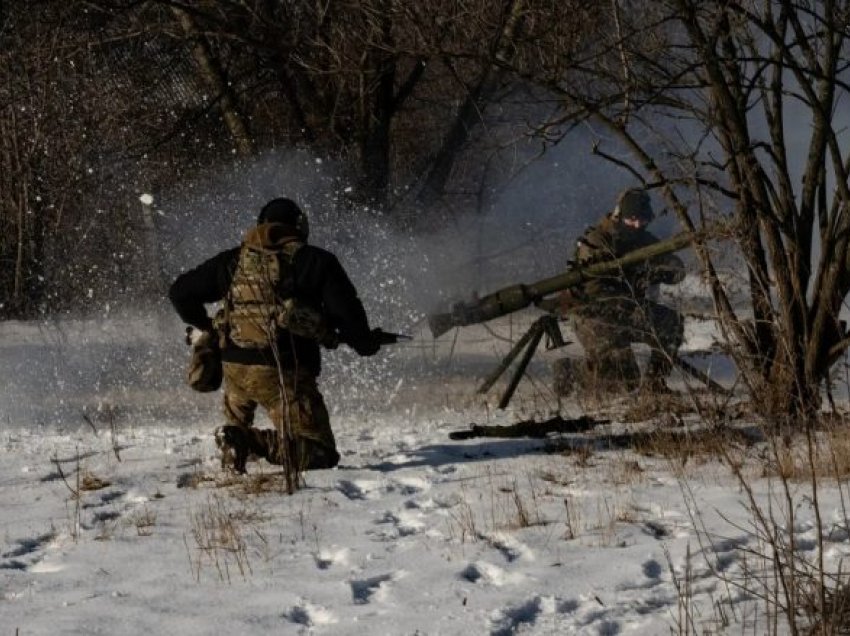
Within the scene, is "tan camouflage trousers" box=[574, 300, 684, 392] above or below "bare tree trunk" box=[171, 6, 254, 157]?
below

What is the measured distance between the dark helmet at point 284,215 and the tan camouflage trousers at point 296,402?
0.77 meters

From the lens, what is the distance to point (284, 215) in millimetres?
6199

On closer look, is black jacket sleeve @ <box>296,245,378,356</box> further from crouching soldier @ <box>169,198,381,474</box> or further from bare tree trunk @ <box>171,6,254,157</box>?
bare tree trunk @ <box>171,6,254,157</box>

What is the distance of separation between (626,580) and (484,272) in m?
20.3

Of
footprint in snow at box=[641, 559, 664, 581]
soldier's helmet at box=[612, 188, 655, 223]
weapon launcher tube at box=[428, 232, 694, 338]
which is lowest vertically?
footprint in snow at box=[641, 559, 664, 581]

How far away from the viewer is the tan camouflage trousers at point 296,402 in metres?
6.16

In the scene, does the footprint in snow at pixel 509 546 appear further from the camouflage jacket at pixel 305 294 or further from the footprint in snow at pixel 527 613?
the camouflage jacket at pixel 305 294

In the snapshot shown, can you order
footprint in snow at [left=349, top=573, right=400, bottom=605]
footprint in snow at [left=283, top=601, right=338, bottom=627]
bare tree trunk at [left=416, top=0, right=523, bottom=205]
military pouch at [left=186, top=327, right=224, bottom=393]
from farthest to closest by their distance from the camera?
1. bare tree trunk at [left=416, top=0, right=523, bottom=205]
2. military pouch at [left=186, top=327, right=224, bottom=393]
3. footprint in snow at [left=349, top=573, right=400, bottom=605]
4. footprint in snow at [left=283, top=601, right=338, bottom=627]

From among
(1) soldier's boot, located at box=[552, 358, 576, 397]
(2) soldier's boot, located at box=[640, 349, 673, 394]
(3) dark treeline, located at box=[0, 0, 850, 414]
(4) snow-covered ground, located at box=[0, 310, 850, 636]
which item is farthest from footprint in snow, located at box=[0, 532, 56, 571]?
(1) soldier's boot, located at box=[552, 358, 576, 397]

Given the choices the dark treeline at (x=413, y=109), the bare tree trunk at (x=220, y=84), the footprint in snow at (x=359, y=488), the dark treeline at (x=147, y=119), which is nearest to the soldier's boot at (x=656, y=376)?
the dark treeline at (x=413, y=109)

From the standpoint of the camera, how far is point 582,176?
1222 inches

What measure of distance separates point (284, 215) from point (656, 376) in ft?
12.2

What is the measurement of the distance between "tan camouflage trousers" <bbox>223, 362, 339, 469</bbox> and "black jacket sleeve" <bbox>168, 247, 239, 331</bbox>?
380 millimetres

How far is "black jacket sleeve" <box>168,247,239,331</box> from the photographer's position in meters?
6.29
